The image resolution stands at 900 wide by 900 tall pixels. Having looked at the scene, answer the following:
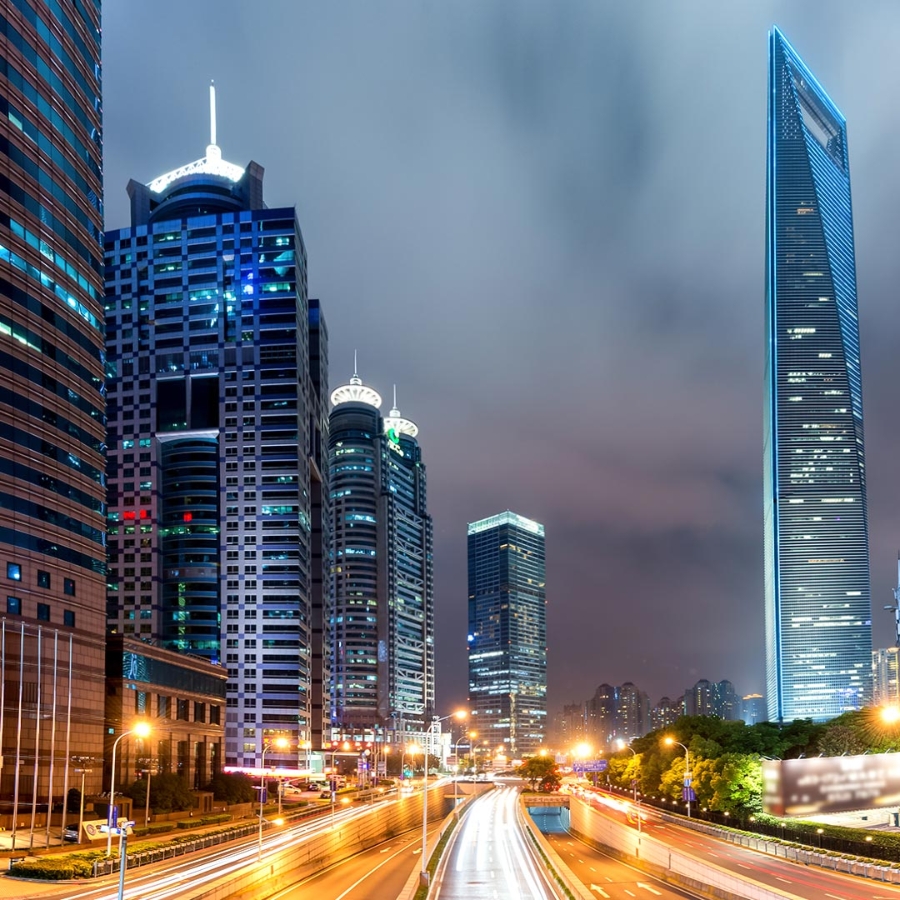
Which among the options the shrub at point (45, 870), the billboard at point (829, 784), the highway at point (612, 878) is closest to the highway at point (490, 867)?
the highway at point (612, 878)

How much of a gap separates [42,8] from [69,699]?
6565cm

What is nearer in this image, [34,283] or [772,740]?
[34,283]

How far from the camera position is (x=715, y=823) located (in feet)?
368

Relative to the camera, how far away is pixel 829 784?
38406 mm

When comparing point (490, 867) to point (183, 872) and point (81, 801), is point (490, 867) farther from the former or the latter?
point (81, 801)

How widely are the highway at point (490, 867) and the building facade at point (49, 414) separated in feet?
111

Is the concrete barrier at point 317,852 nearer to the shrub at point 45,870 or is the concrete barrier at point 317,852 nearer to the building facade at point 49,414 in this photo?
the shrub at point 45,870

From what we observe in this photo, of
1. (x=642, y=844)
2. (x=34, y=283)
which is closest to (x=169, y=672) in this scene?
(x=34, y=283)

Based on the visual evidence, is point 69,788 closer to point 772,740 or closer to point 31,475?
point 31,475

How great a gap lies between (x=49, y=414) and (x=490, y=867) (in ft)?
186

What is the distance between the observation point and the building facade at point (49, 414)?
8662cm

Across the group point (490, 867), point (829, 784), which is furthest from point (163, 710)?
point (829, 784)

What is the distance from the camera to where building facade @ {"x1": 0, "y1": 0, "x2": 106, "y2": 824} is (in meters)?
86.6

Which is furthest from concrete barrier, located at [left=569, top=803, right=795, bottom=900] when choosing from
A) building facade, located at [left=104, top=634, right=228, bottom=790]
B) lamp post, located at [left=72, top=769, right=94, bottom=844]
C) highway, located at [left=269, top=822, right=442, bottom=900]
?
building facade, located at [left=104, top=634, right=228, bottom=790]
